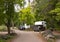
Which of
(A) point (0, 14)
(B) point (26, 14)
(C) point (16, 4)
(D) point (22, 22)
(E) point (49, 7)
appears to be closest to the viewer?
(A) point (0, 14)

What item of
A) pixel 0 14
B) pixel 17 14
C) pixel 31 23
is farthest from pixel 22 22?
pixel 0 14

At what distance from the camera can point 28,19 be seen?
51719 mm

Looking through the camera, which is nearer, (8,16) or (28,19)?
(8,16)

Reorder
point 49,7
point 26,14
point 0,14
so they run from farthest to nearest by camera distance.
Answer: point 26,14 < point 49,7 < point 0,14

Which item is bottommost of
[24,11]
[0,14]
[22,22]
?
[22,22]

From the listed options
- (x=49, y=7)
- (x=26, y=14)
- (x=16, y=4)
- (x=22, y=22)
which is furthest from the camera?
(x=22, y=22)

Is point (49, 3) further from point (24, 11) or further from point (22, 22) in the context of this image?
point (22, 22)

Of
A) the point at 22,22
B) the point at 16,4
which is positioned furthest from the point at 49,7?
the point at 22,22

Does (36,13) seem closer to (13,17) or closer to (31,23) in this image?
(31,23)

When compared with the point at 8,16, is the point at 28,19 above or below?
below

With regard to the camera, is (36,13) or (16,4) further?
(36,13)

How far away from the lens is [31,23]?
52500 mm

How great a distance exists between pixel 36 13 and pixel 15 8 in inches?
961

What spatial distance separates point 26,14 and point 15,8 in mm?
23617
